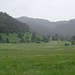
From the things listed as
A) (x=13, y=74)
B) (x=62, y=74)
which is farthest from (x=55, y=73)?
(x=13, y=74)

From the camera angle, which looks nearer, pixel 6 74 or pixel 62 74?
pixel 62 74

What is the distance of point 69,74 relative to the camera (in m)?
15.4

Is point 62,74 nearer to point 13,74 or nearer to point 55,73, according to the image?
point 55,73

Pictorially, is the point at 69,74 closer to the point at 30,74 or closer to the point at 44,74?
the point at 44,74

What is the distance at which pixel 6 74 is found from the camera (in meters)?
16.5

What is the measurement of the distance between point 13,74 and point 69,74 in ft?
13.0

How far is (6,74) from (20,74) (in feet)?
3.72

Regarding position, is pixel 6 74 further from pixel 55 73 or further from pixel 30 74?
pixel 55 73

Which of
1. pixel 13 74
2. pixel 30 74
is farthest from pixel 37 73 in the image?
pixel 13 74

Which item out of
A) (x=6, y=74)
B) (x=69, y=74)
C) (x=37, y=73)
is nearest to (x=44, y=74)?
(x=37, y=73)

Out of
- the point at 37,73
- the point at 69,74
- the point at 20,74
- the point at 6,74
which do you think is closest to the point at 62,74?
the point at 69,74

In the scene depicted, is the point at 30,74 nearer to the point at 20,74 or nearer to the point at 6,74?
the point at 20,74

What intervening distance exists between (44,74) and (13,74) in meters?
2.25

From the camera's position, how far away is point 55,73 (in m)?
16.0
